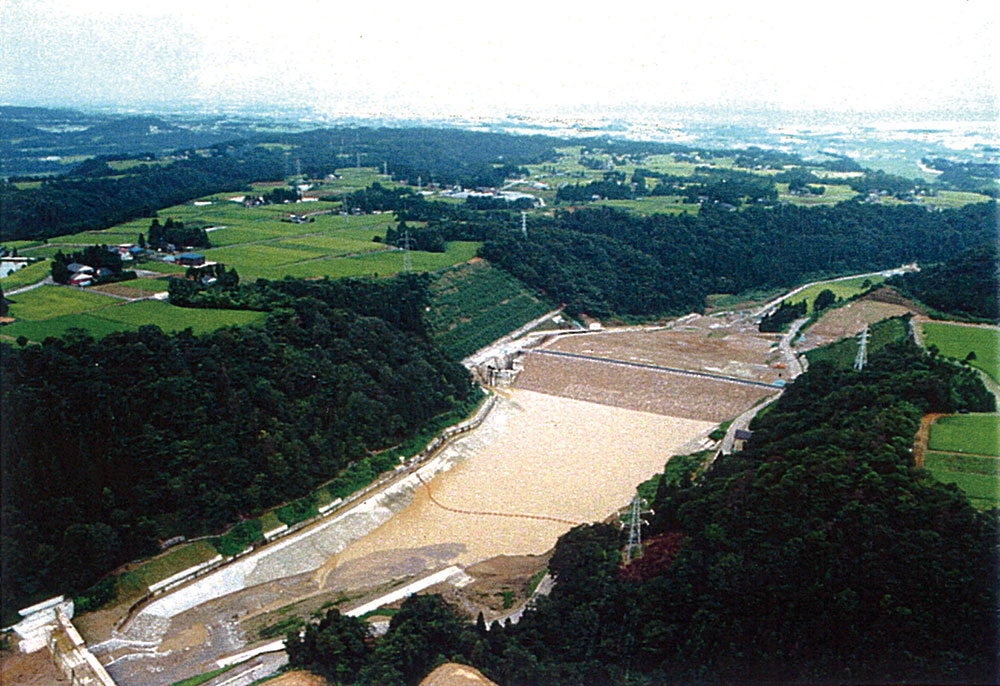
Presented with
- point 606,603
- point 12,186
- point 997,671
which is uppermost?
point 12,186

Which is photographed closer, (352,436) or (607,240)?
(352,436)

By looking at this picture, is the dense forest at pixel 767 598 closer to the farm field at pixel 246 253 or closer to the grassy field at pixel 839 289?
the farm field at pixel 246 253


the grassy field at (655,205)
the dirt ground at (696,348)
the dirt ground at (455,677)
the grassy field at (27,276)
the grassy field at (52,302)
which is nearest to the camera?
the dirt ground at (455,677)

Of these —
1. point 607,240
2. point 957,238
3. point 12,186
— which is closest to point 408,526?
point 607,240

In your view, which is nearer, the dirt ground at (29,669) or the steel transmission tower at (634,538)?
the dirt ground at (29,669)

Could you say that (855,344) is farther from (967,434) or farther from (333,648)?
(333,648)

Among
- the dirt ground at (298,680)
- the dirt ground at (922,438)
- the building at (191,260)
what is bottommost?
the dirt ground at (298,680)

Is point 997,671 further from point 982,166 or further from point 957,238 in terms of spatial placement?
point 982,166

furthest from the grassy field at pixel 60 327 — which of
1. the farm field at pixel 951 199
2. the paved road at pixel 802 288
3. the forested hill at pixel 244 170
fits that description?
the farm field at pixel 951 199
